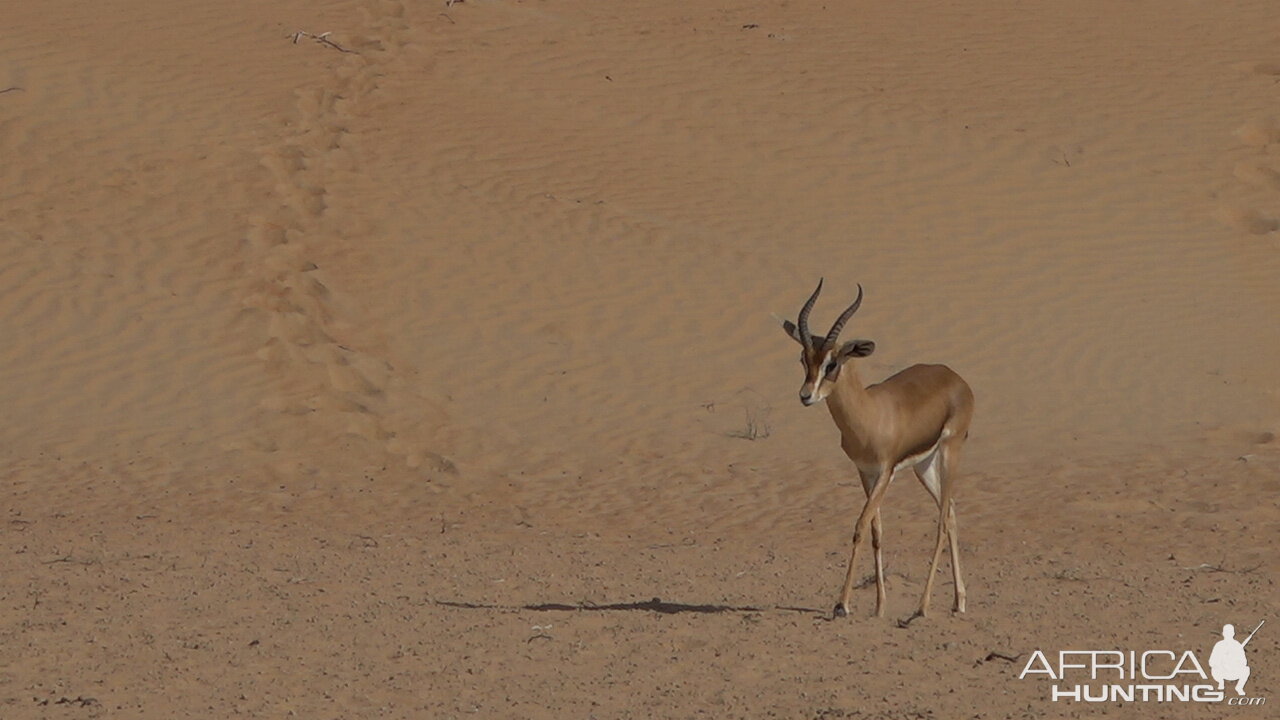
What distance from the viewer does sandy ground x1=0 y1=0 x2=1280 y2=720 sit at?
28.3 feet

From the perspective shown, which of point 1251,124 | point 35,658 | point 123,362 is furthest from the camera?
point 1251,124

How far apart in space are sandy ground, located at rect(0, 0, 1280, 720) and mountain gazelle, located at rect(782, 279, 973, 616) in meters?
0.52

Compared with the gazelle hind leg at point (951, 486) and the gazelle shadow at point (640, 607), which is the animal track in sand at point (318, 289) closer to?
the gazelle shadow at point (640, 607)

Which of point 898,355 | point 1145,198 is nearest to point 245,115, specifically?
point 898,355

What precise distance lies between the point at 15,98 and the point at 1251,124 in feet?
45.9

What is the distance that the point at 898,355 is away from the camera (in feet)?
49.2

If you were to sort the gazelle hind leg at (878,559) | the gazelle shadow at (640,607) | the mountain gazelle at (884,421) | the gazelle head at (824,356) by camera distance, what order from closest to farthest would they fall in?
the gazelle head at (824,356), the mountain gazelle at (884,421), the gazelle hind leg at (878,559), the gazelle shadow at (640,607)

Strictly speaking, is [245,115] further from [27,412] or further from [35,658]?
[35,658]

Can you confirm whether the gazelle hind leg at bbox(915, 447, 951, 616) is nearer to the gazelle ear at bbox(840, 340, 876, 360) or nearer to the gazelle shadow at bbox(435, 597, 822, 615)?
the gazelle shadow at bbox(435, 597, 822, 615)

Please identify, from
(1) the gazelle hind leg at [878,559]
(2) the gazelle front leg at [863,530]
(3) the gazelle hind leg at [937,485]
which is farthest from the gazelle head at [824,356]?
(3) the gazelle hind leg at [937,485]

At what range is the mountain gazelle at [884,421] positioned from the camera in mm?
8359

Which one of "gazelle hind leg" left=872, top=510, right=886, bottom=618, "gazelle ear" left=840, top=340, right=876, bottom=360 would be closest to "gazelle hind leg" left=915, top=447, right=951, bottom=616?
"gazelle hind leg" left=872, top=510, right=886, bottom=618

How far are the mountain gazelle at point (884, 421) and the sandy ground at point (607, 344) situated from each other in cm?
52

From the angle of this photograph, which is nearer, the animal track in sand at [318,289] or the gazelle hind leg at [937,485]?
the gazelle hind leg at [937,485]
